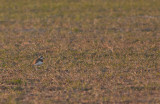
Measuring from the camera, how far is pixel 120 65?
40.5 ft

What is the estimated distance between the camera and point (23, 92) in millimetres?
9742

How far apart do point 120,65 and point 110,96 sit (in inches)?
129

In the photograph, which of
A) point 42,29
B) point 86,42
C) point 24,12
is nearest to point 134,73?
point 86,42

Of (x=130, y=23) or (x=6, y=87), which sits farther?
(x=130, y=23)

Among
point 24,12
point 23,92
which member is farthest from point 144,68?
point 24,12

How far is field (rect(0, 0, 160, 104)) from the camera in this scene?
9461 mm

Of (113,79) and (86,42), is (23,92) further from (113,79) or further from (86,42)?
(86,42)

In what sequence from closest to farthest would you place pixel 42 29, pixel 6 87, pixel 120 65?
pixel 6 87
pixel 120 65
pixel 42 29

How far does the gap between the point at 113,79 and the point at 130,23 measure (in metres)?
12.7

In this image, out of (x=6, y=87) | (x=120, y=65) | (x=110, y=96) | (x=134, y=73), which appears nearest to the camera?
(x=110, y=96)

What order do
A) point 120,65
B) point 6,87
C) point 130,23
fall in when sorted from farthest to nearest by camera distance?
point 130,23 < point 120,65 < point 6,87

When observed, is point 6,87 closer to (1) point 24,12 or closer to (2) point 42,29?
(2) point 42,29

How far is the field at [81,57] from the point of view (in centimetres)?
946

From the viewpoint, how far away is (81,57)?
13.8 metres
